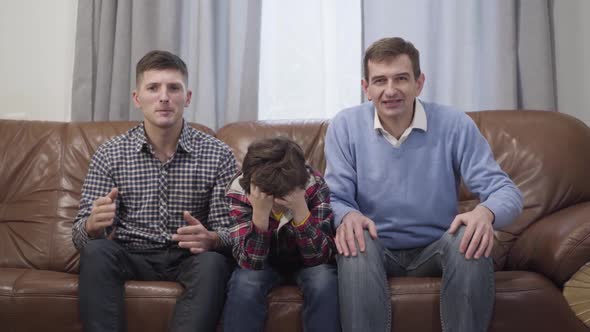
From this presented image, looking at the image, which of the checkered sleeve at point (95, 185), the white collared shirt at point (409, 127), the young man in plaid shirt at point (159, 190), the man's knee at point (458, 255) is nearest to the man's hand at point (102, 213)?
the young man in plaid shirt at point (159, 190)

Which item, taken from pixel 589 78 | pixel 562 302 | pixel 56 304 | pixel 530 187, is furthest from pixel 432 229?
pixel 589 78

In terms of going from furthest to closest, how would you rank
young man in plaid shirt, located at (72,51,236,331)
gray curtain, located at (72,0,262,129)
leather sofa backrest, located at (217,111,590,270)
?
gray curtain, located at (72,0,262,129)
leather sofa backrest, located at (217,111,590,270)
young man in plaid shirt, located at (72,51,236,331)

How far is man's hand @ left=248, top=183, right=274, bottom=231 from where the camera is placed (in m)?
1.74

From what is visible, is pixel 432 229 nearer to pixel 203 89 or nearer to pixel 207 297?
pixel 207 297

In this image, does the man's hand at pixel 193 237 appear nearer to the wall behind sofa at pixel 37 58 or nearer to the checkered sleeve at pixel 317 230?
the checkered sleeve at pixel 317 230

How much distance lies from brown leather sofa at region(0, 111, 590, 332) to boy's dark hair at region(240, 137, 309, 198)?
33 centimetres

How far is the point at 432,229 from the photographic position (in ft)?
6.48

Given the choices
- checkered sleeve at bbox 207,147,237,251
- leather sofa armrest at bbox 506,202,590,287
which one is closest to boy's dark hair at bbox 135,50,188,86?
checkered sleeve at bbox 207,147,237,251

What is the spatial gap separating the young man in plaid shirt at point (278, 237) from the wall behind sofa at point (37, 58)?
5.58ft

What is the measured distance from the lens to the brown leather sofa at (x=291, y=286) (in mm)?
1745

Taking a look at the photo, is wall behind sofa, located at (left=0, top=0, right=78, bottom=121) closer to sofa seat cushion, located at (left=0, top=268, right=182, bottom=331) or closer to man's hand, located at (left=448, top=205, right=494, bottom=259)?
sofa seat cushion, located at (left=0, top=268, right=182, bottom=331)

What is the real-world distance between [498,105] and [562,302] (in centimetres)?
122

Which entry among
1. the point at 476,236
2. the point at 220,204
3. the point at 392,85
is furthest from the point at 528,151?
the point at 220,204

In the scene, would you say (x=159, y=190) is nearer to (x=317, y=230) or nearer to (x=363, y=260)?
(x=317, y=230)
